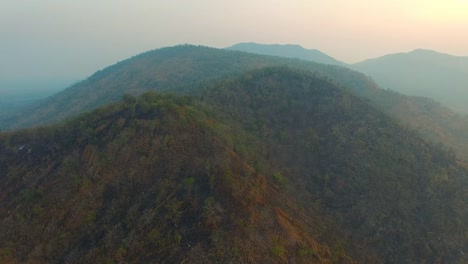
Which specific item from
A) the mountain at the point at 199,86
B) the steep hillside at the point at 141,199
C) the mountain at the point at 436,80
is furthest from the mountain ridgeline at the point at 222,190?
the mountain at the point at 436,80

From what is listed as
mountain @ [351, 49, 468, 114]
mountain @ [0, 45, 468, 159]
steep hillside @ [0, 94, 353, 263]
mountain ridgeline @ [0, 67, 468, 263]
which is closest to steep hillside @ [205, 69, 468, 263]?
mountain ridgeline @ [0, 67, 468, 263]

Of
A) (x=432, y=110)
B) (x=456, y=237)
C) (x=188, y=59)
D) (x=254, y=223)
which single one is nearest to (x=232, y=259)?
(x=254, y=223)

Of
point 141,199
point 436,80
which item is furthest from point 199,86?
point 436,80

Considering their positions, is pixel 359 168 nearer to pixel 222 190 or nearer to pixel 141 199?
pixel 222 190

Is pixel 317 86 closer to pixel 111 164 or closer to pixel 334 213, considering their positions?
pixel 334 213

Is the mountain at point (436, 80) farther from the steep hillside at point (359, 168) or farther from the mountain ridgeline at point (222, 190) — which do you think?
the mountain ridgeline at point (222, 190)

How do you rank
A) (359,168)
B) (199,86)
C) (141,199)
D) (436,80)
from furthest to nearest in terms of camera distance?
(436,80) < (199,86) < (359,168) < (141,199)
